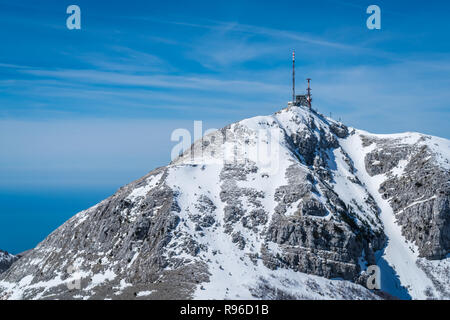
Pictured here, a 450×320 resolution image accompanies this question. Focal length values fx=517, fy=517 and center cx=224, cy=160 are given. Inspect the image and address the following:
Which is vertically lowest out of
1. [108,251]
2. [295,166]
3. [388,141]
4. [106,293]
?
[106,293]

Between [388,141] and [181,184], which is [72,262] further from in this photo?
[388,141]

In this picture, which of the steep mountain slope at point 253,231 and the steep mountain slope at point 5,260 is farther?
the steep mountain slope at point 5,260

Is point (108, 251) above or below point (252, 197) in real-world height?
below

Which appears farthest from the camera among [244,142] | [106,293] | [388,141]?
[388,141]
